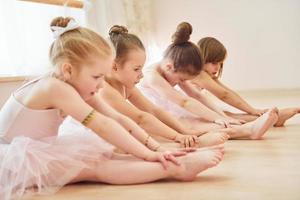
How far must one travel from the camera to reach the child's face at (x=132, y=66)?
1.43m

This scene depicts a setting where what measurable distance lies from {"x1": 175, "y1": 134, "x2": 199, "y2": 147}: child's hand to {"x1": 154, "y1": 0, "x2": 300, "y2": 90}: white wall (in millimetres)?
2136

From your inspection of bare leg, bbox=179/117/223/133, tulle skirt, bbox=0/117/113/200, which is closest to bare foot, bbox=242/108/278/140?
bare leg, bbox=179/117/223/133

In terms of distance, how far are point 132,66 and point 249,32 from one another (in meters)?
2.29

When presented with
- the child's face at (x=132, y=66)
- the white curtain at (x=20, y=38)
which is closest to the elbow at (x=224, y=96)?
the child's face at (x=132, y=66)

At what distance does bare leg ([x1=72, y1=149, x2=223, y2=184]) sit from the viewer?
1068mm

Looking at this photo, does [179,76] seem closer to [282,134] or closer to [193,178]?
[282,134]

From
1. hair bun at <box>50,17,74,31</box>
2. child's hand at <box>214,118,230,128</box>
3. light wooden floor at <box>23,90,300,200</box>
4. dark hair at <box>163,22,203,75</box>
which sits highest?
hair bun at <box>50,17,74,31</box>

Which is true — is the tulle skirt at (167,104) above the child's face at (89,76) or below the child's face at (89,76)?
below

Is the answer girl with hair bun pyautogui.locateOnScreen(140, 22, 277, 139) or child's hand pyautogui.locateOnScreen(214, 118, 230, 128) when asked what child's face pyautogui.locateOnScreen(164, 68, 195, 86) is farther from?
child's hand pyautogui.locateOnScreen(214, 118, 230, 128)

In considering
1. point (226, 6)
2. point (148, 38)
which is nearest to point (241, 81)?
point (226, 6)

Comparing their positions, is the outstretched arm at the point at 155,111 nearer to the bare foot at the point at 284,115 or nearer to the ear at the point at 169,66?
the ear at the point at 169,66

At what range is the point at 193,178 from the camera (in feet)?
3.61

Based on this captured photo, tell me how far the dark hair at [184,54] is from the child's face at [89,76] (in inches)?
25.8

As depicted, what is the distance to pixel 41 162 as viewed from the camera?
1072mm
